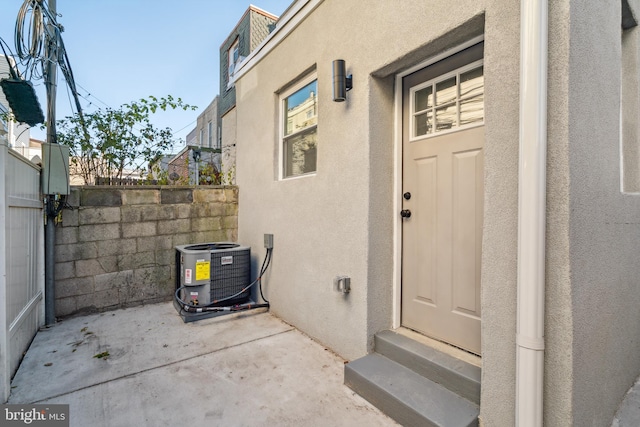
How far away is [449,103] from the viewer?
2.25 m

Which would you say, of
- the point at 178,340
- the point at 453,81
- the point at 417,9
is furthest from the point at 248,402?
the point at 417,9

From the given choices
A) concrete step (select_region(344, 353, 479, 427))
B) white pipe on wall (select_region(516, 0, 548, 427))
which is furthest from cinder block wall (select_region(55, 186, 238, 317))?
white pipe on wall (select_region(516, 0, 548, 427))

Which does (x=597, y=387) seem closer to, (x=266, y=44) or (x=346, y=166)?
(x=346, y=166)

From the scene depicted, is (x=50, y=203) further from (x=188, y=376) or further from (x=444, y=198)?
(x=444, y=198)

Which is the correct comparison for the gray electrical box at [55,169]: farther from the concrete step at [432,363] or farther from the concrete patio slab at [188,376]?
the concrete step at [432,363]

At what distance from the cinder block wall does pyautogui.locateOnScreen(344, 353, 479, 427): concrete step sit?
3.12 metres

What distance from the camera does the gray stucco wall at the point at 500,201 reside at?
1414mm

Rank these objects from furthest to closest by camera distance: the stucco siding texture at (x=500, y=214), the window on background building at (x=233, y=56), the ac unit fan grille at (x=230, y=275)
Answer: the window on background building at (x=233, y=56)
the ac unit fan grille at (x=230, y=275)
the stucco siding texture at (x=500, y=214)

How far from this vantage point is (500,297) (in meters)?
1.61

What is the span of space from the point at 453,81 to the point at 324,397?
247 cm

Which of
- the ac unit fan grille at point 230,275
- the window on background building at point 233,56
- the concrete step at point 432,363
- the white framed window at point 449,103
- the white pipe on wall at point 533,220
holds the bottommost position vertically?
the concrete step at point 432,363

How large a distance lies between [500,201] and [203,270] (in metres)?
3.18

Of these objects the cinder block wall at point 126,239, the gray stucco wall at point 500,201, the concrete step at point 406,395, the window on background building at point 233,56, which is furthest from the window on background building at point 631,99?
the window on background building at point 233,56

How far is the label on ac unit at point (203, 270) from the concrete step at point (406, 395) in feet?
6.93
